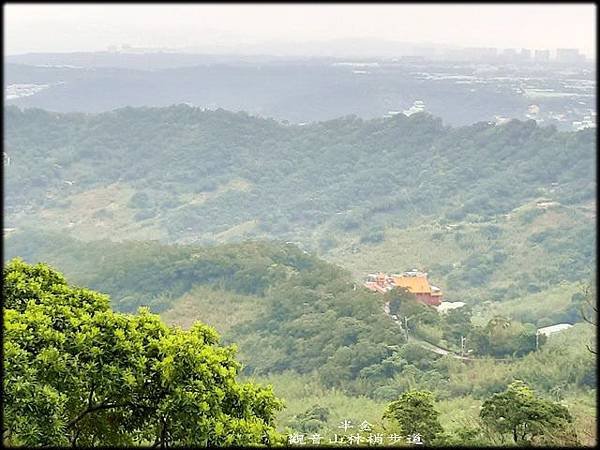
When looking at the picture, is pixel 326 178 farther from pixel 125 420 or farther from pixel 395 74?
pixel 125 420

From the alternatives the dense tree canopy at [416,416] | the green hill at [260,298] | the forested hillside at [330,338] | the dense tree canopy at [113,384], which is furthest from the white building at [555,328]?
the dense tree canopy at [113,384]

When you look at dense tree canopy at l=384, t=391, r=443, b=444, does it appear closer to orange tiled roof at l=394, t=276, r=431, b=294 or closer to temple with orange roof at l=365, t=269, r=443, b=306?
temple with orange roof at l=365, t=269, r=443, b=306

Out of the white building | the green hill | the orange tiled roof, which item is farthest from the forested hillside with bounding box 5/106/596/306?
the green hill

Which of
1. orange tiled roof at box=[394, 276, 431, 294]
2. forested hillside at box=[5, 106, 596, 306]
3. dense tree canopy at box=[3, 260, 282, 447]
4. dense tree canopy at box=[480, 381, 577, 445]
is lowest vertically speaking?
forested hillside at box=[5, 106, 596, 306]

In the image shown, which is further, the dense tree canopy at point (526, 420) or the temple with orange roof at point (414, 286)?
the temple with orange roof at point (414, 286)

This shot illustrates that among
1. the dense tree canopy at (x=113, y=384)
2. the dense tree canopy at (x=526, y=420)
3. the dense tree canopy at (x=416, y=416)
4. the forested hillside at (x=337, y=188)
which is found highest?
the dense tree canopy at (x=113, y=384)

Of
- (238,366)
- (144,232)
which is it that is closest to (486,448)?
(238,366)

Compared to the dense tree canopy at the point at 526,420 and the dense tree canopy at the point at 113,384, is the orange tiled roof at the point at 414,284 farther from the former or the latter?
the dense tree canopy at the point at 113,384

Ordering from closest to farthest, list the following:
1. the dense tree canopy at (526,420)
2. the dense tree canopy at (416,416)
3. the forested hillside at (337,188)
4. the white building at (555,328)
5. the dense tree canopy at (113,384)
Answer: the dense tree canopy at (113,384), the dense tree canopy at (526,420), the dense tree canopy at (416,416), the white building at (555,328), the forested hillside at (337,188)
